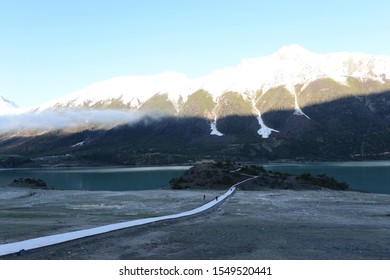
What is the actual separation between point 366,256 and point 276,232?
885 cm

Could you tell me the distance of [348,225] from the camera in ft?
111

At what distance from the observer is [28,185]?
345 ft

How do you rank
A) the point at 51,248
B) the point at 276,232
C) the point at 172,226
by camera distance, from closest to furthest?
the point at 51,248 < the point at 276,232 < the point at 172,226

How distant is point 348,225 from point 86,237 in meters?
20.8

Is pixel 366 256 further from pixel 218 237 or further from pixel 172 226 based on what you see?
pixel 172 226

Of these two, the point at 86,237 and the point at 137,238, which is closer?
the point at 86,237

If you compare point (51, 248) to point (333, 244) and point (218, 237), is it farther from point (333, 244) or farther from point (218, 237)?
point (333, 244)
